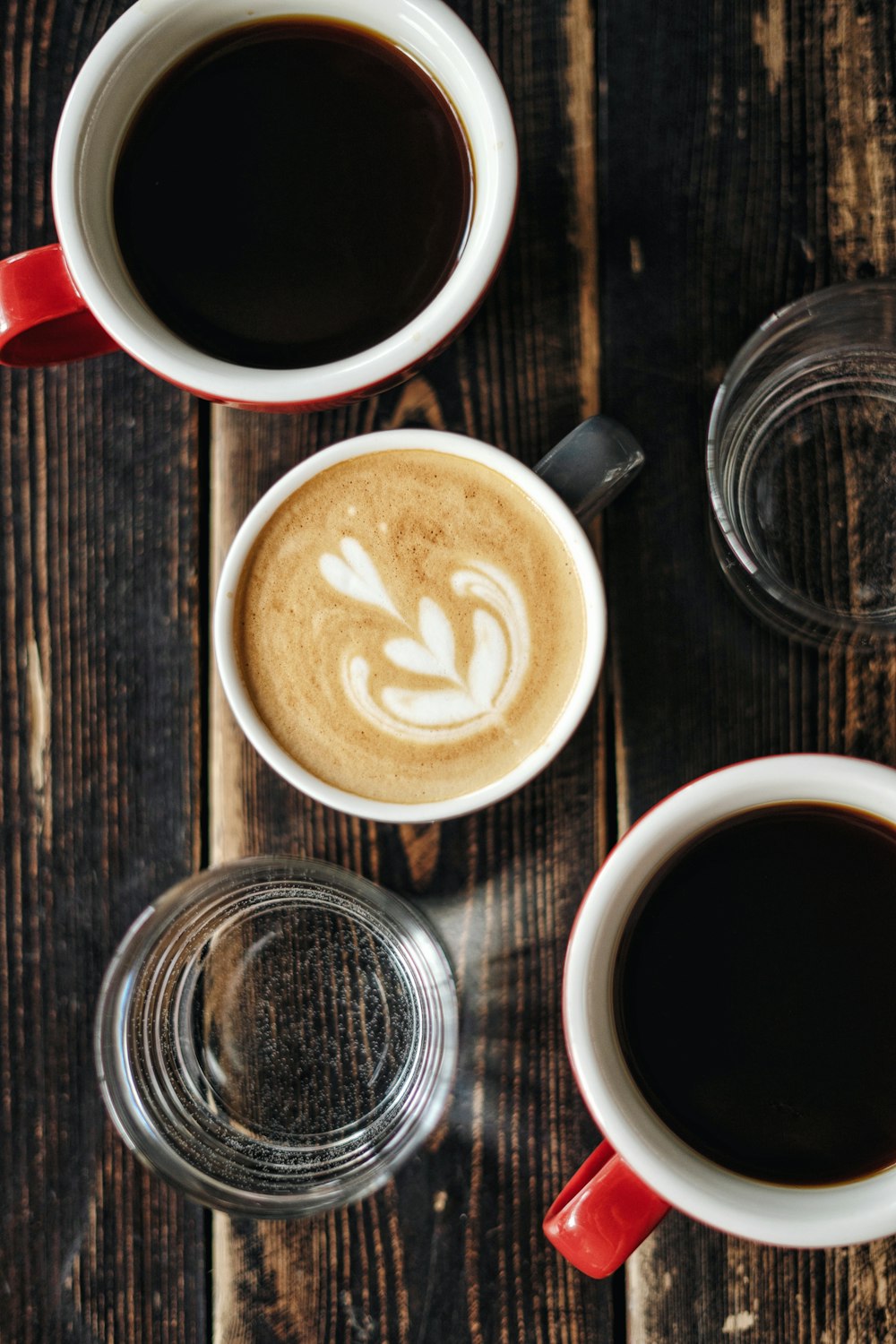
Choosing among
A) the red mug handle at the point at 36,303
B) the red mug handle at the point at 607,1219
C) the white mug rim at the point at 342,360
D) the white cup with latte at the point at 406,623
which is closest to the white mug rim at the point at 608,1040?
the red mug handle at the point at 607,1219

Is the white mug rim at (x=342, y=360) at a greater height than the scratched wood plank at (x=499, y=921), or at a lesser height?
greater

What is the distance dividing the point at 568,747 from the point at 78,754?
356mm

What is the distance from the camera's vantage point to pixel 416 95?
26.6 inches

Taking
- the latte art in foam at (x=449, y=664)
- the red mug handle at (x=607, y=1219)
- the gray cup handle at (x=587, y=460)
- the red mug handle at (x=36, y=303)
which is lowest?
the red mug handle at (x=607, y=1219)

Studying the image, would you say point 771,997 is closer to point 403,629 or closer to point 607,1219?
point 607,1219

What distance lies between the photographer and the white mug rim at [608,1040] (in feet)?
1.88

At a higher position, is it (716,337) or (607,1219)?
(716,337)

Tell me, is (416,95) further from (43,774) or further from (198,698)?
(43,774)

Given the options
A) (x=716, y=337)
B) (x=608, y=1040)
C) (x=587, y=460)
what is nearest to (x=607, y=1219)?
(x=608, y=1040)

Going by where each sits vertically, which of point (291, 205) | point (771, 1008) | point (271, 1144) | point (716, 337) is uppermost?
point (291, 205)

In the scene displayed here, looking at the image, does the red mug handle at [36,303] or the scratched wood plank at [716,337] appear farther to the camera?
the scratched wood plank at [716,337]

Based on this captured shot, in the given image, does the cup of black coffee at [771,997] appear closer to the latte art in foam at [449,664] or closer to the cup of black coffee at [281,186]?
the latte art in foam at [449,664]

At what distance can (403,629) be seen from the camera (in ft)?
2.32

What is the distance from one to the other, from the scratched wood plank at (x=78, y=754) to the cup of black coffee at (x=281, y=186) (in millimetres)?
114
